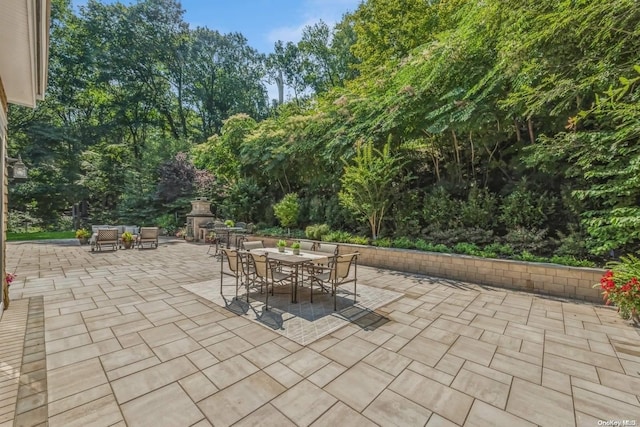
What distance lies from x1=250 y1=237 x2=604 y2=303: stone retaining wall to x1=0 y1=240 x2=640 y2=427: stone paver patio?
1.67 feet

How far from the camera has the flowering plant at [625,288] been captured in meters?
3.38

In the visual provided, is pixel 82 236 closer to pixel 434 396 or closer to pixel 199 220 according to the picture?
pixel 199 220

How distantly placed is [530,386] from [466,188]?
637 centimetres

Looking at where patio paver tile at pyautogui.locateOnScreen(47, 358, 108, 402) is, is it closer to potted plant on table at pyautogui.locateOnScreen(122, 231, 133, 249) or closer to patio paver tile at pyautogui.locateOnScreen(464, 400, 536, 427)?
patio paver tile at pyautogui.locateOnScreen(464, 400, 536, 427)

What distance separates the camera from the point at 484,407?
1913 millimetres

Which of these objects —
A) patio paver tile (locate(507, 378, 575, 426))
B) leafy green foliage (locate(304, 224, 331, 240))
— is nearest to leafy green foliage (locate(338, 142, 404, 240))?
leafy green foliage (locate(304, 224, 331, 240))

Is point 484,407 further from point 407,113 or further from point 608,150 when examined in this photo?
point 407,113

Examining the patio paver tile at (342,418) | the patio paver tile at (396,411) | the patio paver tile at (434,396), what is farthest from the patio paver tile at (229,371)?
the patio paver tile at (434,396)

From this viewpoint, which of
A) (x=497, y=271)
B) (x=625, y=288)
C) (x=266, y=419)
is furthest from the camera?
(x=497, y=271)

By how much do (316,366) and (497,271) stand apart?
4.54m

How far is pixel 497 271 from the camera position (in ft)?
17.3

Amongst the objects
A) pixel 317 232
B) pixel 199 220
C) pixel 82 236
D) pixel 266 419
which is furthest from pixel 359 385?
pixel 82 236

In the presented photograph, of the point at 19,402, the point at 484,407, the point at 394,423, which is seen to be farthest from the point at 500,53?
the point at 19,402

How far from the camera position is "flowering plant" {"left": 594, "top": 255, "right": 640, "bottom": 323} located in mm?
3375
